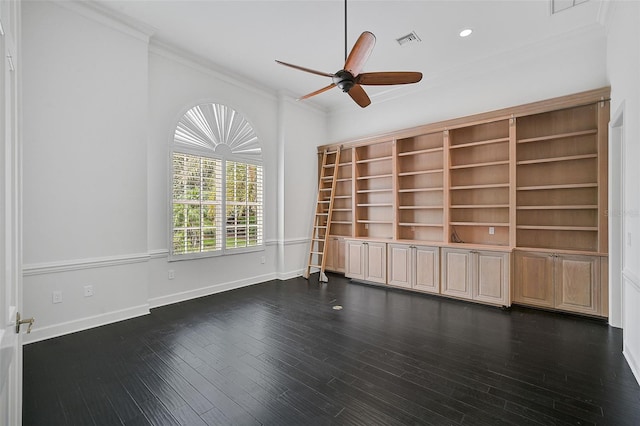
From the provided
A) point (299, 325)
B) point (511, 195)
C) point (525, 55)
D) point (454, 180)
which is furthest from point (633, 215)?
point (299, 325)

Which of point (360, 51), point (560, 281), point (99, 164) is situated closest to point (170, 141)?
point (99, 164)

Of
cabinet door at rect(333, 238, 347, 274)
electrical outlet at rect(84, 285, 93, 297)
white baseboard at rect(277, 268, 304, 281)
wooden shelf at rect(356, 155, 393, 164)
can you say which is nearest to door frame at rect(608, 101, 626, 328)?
wooden shelf at rect(356, 155, 393, 164)

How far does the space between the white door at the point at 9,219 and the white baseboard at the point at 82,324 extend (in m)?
2.27

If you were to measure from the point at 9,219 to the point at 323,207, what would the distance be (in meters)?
5.53

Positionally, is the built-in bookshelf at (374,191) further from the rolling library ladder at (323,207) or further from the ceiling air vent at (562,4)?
the ceiling air vent at (562,4)

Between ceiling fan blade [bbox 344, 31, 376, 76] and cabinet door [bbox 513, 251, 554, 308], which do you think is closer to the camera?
ceiling fan blade [bbox 344, 31, 376, 76]

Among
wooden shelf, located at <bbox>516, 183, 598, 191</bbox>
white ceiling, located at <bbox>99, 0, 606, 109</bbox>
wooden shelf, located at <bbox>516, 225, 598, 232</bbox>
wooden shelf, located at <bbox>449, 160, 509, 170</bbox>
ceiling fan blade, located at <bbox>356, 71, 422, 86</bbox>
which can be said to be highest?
white ceiling, located at <bbox>99, 0, 606, 109</bbox>

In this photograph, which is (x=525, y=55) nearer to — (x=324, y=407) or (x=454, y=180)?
(x=454, y=180)

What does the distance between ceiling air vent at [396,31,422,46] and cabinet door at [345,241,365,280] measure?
326 centimetres

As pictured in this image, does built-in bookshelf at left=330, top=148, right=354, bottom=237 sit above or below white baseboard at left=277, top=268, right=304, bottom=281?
above

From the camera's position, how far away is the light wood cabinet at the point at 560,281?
12.0ft

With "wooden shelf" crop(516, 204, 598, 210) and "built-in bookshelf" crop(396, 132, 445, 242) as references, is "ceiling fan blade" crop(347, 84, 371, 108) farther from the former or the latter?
"wooden shelf" crop(516, 204, 598, 210)

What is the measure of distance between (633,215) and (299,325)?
332 centimetres

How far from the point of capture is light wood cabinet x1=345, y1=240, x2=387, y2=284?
5.36m
